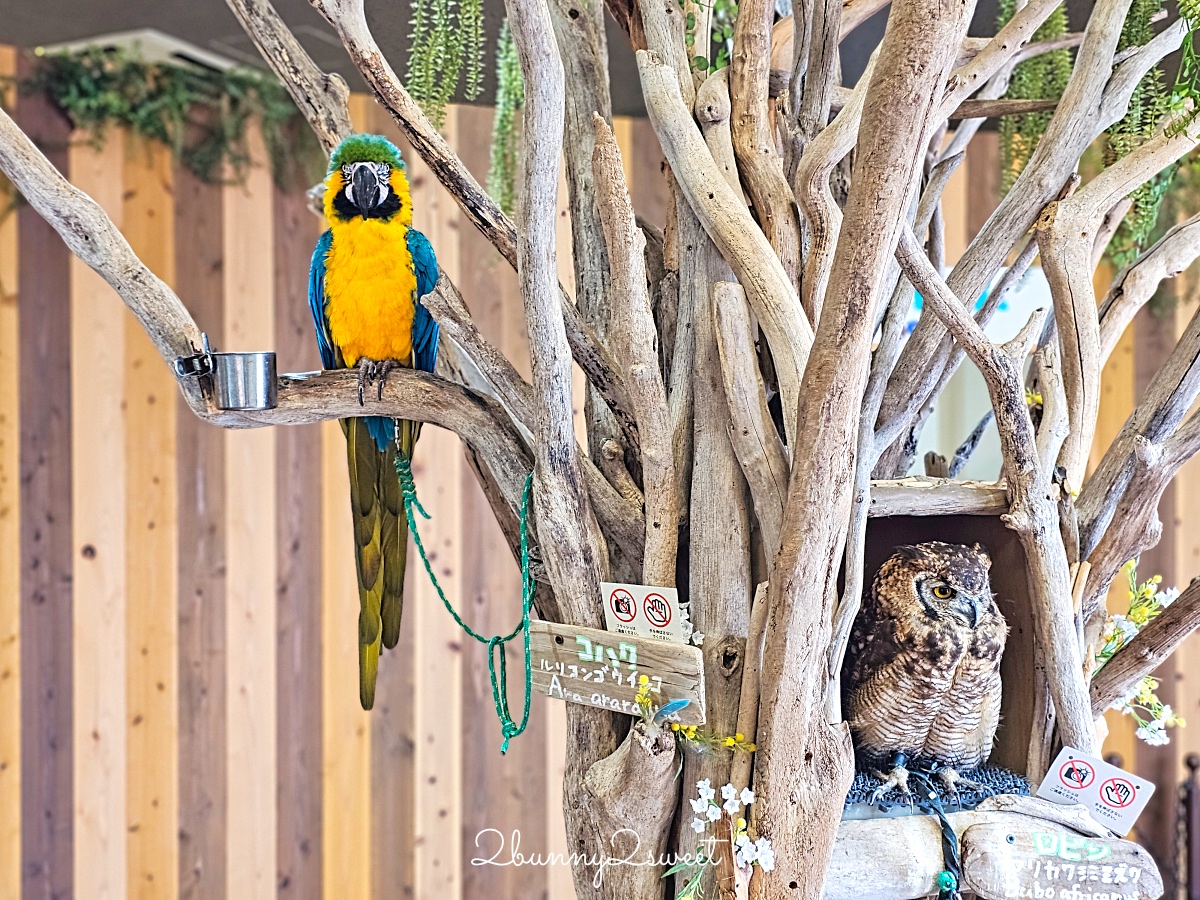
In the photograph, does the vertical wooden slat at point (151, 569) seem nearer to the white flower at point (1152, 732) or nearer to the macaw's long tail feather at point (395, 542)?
the macaw's long tail feather at point (395, 542)

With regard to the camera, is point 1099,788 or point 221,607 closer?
point 1099,788

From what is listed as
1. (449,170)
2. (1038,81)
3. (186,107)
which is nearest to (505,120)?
(449,170)

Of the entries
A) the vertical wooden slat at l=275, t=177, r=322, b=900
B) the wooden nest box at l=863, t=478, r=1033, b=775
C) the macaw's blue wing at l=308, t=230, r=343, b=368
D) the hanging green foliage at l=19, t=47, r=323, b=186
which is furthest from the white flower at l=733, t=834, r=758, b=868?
the hanging green foliage at l=19, t=47, r=323, b=186

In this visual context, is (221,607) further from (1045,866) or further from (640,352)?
(1045,866)

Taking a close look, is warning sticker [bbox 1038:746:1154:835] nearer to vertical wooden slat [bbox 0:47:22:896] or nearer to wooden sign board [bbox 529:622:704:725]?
wooden sign board [bbox 529:622:704:725]

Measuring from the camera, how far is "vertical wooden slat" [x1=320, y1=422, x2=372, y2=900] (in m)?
2.85

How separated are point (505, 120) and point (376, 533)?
29.3 inches

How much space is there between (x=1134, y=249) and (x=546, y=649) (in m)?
1.11

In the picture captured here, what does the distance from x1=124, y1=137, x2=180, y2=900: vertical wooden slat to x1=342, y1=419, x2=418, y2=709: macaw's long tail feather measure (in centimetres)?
163

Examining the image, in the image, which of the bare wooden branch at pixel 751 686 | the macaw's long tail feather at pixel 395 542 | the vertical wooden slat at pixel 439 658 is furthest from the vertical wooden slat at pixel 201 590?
the bare wooden branch at pixel 751 686

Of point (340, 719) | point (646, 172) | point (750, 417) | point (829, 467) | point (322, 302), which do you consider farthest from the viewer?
point (646, 172)

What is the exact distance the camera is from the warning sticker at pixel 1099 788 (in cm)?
107

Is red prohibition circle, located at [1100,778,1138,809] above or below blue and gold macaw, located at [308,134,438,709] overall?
below

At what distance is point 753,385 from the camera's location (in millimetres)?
993
